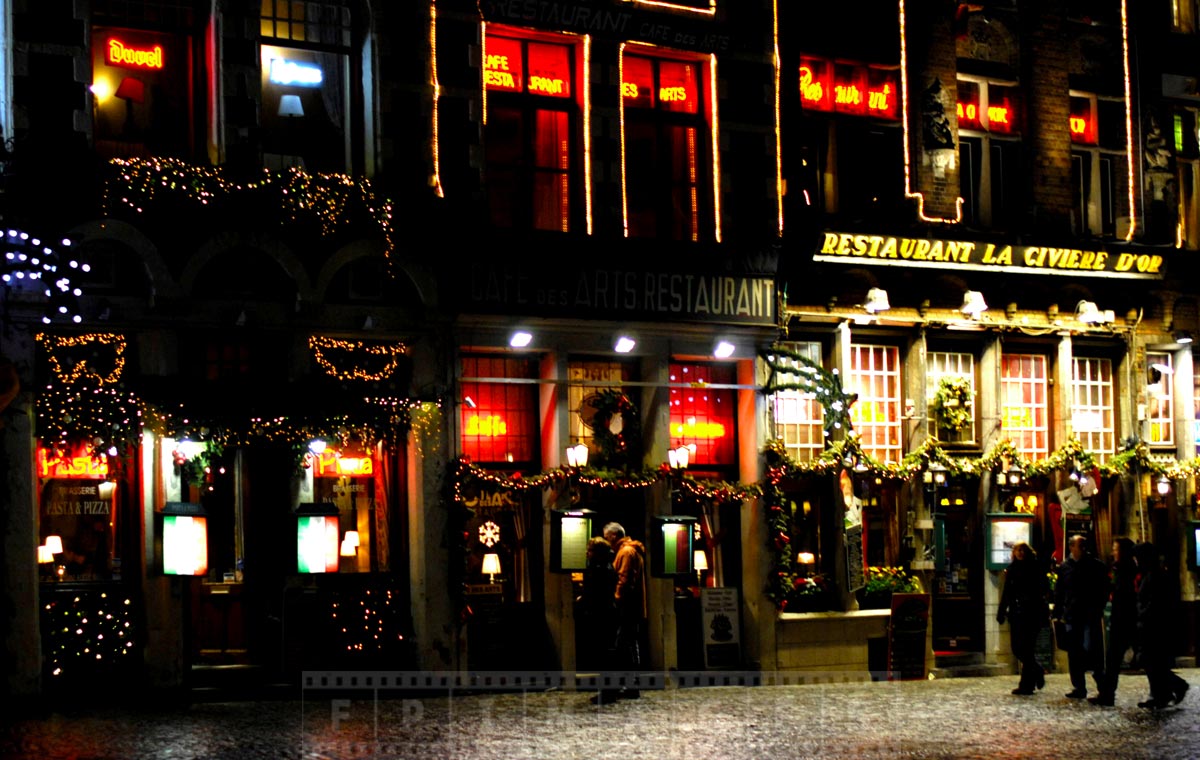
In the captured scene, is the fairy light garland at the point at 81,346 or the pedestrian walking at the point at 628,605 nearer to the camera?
the fairy light garland at the point at 81,346

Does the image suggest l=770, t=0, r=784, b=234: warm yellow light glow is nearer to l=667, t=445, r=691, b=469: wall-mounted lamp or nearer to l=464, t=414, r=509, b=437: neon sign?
l=667, t=445, r=691, b=469: wall-mounted lamp

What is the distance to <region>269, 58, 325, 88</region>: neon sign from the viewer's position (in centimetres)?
1666

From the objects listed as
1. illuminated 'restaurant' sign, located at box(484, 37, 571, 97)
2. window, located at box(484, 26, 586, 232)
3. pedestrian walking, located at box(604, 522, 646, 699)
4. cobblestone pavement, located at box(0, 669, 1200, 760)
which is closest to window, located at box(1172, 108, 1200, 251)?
cobblestone pavement, located at box(0, 669, 1200, 760)

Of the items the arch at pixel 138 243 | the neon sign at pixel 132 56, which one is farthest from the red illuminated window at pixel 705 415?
the neon sign at pixel 132 56

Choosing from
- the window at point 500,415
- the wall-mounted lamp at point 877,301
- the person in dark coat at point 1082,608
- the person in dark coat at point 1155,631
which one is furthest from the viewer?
the wall-mounted lamp at point 877,301

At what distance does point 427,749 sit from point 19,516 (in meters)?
4.95

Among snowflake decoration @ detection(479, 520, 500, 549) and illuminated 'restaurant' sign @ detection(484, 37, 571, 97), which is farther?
illuminated 'restaurant' sign @ detection(484, 37, 571, 97)

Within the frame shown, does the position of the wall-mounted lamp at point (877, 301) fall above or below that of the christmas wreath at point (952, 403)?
above

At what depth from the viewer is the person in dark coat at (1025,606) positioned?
56.0 feet

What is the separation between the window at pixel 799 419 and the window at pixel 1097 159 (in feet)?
16.1

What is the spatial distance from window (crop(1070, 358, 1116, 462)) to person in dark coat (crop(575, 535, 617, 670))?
8.75 m

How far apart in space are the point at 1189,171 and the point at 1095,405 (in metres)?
3.86

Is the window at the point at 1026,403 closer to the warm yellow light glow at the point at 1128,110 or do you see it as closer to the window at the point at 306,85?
the warm yellow light glow at the point at 1128,110

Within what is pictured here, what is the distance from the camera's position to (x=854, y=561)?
63.6 ft
